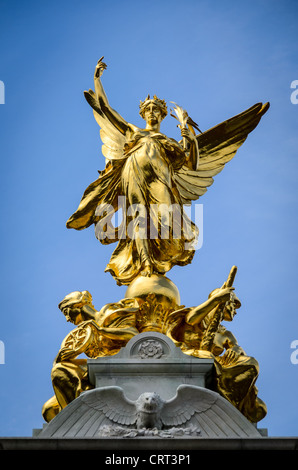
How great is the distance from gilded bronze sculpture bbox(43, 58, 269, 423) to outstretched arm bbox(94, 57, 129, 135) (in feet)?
0.07

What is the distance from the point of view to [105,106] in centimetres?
2225

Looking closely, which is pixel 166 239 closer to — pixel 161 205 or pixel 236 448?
pixel 161 205

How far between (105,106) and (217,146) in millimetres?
2629

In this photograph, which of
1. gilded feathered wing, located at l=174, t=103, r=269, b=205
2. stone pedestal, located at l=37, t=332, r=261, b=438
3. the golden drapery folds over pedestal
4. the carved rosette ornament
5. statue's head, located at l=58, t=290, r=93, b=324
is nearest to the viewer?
stone pedestal, located at l=37, t=332, r=261, b=438

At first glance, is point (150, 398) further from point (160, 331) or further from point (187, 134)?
point (187, 134)

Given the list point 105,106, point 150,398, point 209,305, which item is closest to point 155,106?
point 105,106

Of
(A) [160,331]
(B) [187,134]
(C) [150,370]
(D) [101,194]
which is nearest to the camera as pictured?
(C) [150,370]

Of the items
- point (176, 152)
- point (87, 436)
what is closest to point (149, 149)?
point (176, 152)

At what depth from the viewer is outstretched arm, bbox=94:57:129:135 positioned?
72.7 feet

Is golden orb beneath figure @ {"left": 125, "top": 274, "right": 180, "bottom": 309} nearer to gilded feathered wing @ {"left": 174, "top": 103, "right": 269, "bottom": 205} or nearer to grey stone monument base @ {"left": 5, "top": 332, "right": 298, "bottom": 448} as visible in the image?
grey stone monument base @ {"left": 5, "top": 332, "right": 298, "bottom": 448}

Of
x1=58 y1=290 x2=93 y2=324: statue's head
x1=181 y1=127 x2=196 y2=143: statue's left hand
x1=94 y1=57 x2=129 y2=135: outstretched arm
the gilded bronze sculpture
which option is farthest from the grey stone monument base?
x1=94 y1=57 x2=129 y2=135: outstretched arm

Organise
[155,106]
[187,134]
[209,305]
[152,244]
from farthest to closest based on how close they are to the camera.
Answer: [155,106] → [187,134] → [152,244] → [209,305]
